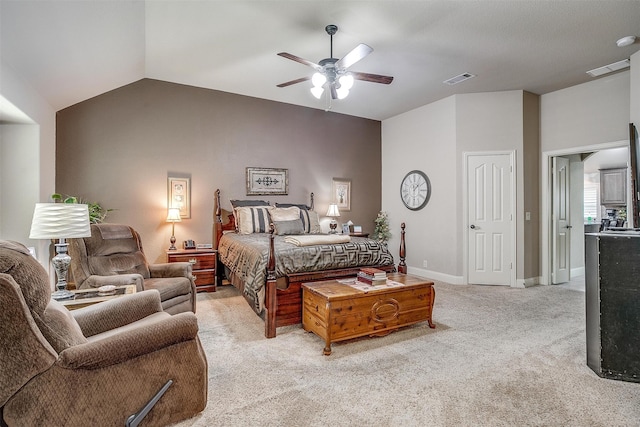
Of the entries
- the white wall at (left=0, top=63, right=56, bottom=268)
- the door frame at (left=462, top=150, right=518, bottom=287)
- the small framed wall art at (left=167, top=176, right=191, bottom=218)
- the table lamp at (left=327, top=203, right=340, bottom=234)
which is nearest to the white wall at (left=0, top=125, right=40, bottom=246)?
the white wall at (left=0, top=63, right=56, bottom=268)

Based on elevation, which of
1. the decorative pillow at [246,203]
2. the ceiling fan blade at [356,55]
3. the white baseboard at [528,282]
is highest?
the ceiling fan blade at [356,55]

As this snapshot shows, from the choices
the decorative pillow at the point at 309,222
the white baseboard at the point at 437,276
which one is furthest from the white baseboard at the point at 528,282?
the decorative pillow at the point at 309,222

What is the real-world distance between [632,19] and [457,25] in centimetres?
163

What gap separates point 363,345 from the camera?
2.77 meters

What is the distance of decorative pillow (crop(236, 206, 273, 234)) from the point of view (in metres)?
4.59

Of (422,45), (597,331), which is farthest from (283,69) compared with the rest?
(597,331)

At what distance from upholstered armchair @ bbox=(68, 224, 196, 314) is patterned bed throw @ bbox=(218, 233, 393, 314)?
59 centimetres

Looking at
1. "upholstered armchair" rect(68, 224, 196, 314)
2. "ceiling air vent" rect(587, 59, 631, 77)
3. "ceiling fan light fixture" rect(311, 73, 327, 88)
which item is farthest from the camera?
"ceiling air vent" rect(587, 59, 631, 77)

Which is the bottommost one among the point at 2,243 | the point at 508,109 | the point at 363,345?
the point at 363,345

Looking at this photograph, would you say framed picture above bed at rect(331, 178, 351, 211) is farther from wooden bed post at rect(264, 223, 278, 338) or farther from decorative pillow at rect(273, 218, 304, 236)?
wooden bed post at rect(264, 223, 278, 338)

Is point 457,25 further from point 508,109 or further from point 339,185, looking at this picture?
point 339,185

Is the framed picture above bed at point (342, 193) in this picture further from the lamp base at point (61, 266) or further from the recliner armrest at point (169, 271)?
the lamp base at point (61, 266)

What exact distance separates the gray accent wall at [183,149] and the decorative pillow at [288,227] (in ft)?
3.43

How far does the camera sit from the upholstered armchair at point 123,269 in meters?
2.85
